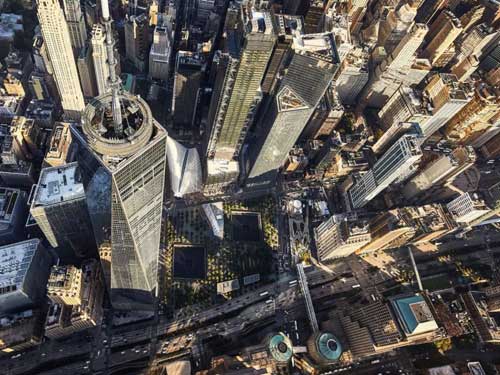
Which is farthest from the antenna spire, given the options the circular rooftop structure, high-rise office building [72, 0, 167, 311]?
the circular rooftop structure

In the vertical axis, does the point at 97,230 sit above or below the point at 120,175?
below

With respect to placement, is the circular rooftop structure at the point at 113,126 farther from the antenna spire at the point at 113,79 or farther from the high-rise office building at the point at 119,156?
the antenna spire at the point at 113,79

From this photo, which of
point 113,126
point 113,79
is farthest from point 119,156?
point 113,79

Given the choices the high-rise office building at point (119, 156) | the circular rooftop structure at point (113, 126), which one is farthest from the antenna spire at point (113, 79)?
the circular rooftop structure at point (113, 126)

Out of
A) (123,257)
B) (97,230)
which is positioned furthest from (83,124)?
(123,257)

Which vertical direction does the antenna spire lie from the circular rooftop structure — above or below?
above

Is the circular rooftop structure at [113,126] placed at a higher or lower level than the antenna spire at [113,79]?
lower

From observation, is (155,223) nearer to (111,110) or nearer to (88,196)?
(88,196)

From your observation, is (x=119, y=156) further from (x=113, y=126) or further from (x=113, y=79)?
(x=113, y=79)

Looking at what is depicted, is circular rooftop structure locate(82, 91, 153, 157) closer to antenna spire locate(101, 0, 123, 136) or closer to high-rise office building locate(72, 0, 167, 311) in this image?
high-rise office building locate(72, 0, 167, 311)
